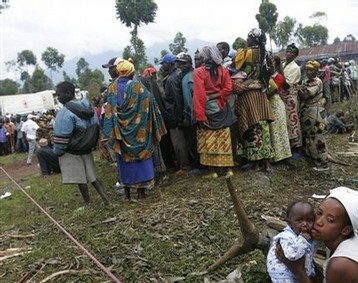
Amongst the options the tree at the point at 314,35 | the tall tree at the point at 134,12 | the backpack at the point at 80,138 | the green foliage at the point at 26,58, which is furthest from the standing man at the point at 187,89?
the green foliage at the point at 26,58

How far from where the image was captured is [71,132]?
5566mm

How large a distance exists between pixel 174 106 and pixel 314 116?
6.99ft

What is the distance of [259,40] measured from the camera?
6168 mm

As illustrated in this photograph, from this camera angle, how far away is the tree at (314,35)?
202 feet

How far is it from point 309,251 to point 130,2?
39.5m

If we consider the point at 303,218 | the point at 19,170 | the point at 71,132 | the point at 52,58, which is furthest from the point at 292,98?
the point at 52,58

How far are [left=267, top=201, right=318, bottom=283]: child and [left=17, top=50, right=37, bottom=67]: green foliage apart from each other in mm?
75866

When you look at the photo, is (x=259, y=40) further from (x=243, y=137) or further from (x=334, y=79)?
(x=334, y=79)

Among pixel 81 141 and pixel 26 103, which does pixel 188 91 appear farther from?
pixel 26 103

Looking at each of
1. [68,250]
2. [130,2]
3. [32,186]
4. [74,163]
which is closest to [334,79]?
[32,186]

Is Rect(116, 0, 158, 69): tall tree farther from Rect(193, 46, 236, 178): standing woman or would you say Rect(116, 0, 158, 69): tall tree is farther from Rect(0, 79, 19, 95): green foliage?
Rect(193, 46, 236, 178): standing woman

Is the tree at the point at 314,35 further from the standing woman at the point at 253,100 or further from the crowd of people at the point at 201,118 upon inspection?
the standing woman at the point at 253,100

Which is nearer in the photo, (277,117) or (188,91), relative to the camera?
(277,117)

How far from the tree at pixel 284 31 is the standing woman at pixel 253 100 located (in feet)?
144
